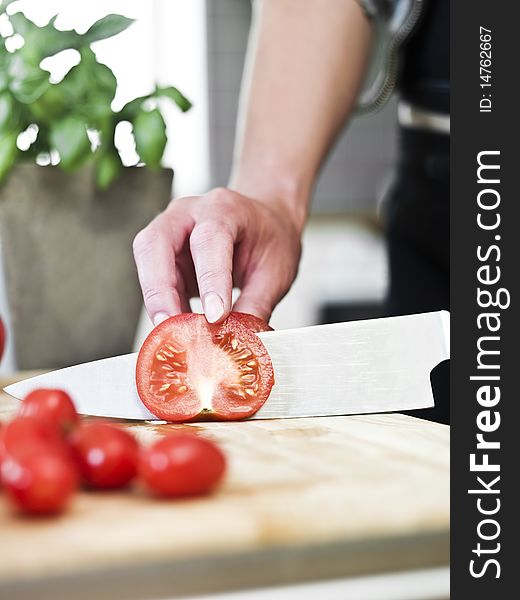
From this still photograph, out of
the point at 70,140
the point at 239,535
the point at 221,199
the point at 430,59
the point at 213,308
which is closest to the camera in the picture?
the point at 239,535

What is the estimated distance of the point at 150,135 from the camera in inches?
54.1

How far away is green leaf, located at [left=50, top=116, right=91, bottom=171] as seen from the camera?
1.36m

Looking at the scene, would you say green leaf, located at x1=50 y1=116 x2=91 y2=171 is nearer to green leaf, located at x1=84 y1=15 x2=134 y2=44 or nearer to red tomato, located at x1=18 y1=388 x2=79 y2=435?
green leaf, located at x1=84 y1=15 x2=134 y2=44

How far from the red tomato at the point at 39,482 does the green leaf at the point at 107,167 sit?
78 cm

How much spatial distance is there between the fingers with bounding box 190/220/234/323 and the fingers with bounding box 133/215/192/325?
41mm

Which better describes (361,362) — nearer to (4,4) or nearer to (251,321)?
(251,321)

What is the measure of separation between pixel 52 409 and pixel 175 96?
2.38 ft

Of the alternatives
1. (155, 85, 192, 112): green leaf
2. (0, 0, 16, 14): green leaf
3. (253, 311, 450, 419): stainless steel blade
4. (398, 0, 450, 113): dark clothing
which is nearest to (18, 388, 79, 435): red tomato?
(253, 311, 450, 419): stainless steel blade

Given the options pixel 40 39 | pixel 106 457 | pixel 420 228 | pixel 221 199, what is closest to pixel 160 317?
pixel 221 199

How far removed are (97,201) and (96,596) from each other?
89cm

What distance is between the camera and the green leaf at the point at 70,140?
1355 mm

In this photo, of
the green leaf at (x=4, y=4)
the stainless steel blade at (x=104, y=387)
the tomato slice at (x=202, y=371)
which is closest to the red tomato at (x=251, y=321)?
the tomato slice at (x=202, y=371)

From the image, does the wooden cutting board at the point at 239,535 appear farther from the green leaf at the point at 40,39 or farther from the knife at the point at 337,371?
the green leaf at the point at 40,39

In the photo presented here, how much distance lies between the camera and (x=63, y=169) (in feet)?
4.57
